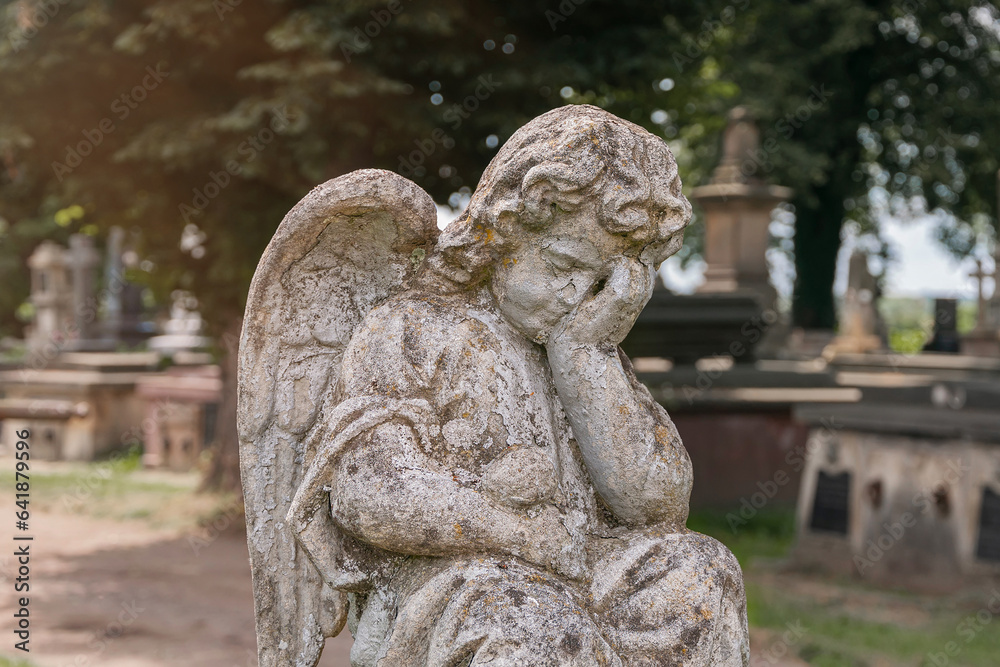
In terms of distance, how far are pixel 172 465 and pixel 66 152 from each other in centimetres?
Answer: 545

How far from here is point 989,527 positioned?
6.87 meters

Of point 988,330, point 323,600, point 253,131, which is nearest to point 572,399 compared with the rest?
point 323,600

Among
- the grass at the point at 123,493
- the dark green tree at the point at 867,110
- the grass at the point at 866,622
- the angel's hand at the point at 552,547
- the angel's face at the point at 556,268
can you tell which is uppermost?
the dark green tree at the point at 867,110

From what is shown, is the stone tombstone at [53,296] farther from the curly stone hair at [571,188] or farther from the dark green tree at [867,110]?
the curly stone hair at [571,188]

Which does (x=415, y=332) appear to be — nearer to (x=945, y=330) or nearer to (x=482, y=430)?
(x=482, y=430)

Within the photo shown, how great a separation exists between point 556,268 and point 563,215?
14cm

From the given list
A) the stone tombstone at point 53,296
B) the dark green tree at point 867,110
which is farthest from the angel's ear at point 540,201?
the stone tombstone at point 53,296

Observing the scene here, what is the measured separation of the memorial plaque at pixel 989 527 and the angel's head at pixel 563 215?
17.3 ft

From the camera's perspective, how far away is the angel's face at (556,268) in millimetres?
2527

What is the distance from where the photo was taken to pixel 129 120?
25.3 ft

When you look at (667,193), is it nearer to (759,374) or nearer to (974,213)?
(759,374)

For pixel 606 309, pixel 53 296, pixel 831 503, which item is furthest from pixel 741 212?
pixel 53 296

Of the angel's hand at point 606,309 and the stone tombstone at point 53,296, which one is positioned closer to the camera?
the angel's hand at point 606,309

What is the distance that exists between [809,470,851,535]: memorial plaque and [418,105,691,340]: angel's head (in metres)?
5.67
